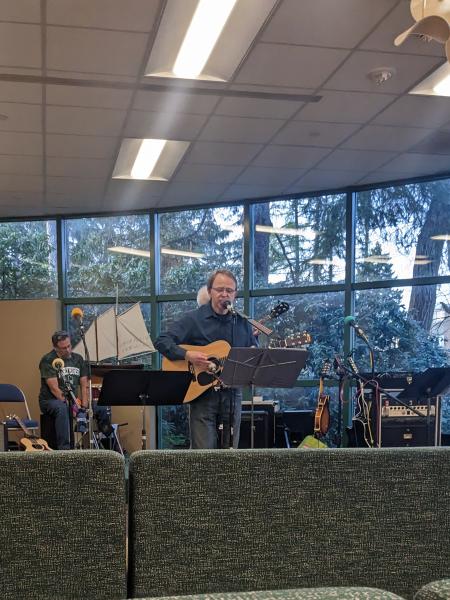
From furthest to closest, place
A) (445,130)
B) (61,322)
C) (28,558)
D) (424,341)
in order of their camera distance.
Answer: (61,322) → (424,341) → (445,130) → (28,558)

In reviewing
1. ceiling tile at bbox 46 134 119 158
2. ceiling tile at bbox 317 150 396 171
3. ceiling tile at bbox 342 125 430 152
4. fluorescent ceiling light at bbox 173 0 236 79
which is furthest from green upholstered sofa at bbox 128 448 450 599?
ceiling tile at bbox 317 150 396 171

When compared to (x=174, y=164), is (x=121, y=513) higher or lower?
lower

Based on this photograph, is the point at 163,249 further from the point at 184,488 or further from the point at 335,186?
the point at 184,488

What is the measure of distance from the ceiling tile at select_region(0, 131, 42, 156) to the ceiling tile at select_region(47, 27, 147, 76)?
1.32m

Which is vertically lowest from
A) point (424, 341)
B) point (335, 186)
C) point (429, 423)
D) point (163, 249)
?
point (429, 423)

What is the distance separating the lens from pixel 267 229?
7434 millimetres

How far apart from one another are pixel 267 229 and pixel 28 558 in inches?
251

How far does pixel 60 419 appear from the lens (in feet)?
19.3

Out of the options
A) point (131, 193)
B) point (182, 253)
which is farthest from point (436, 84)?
point (182, 253)

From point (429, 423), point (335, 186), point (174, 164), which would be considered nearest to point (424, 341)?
point (429, 423)

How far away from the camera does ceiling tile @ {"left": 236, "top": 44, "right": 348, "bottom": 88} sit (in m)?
3.84

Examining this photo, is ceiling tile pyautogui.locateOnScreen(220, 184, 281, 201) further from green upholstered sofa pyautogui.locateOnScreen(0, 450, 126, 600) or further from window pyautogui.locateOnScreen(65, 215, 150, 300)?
green upholstered sofa pyautogui.locateOnScreen(0, 450, 126, 600)

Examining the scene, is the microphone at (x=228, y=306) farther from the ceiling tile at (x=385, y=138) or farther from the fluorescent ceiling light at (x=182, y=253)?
the fluorescent ceiling light at (x=182, y=253)

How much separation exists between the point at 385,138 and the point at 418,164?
3.04 feet
